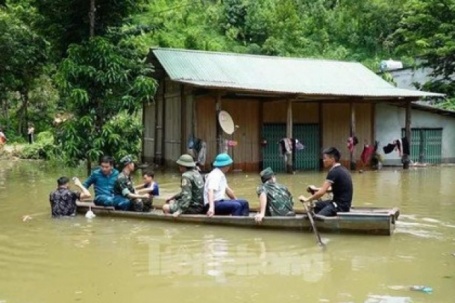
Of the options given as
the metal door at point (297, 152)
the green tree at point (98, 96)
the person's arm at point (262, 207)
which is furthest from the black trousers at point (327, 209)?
the metal door at point (297, 152)

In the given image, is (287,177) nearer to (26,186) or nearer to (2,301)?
(26,186)

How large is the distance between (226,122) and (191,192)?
33.5 feet

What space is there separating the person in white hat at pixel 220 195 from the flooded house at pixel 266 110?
30.7 feet

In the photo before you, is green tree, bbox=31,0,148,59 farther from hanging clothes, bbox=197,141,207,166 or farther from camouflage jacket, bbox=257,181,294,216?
camouflage jacket, bbox=257,181,294,216

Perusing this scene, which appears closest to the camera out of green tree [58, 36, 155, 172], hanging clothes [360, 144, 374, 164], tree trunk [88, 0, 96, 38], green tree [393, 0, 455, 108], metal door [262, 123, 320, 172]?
green tree [58, 36, 155, 172]

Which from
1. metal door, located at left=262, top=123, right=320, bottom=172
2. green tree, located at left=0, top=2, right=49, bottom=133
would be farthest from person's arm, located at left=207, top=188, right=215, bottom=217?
metal door, located at left=262, top=123, right=320, bottom=172

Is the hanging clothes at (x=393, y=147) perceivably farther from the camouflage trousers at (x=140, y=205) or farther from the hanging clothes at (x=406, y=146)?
the camouflage trousers at (x=140, y=205)

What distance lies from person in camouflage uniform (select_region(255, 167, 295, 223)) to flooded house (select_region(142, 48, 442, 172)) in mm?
9791

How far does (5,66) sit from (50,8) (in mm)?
4180


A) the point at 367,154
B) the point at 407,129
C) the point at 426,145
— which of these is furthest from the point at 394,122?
the point at 367,154

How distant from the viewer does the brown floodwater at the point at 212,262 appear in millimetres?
6145

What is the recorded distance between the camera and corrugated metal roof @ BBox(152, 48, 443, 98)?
20781 mm

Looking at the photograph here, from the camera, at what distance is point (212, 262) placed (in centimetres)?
754

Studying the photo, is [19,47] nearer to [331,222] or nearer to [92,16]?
[92,16]
